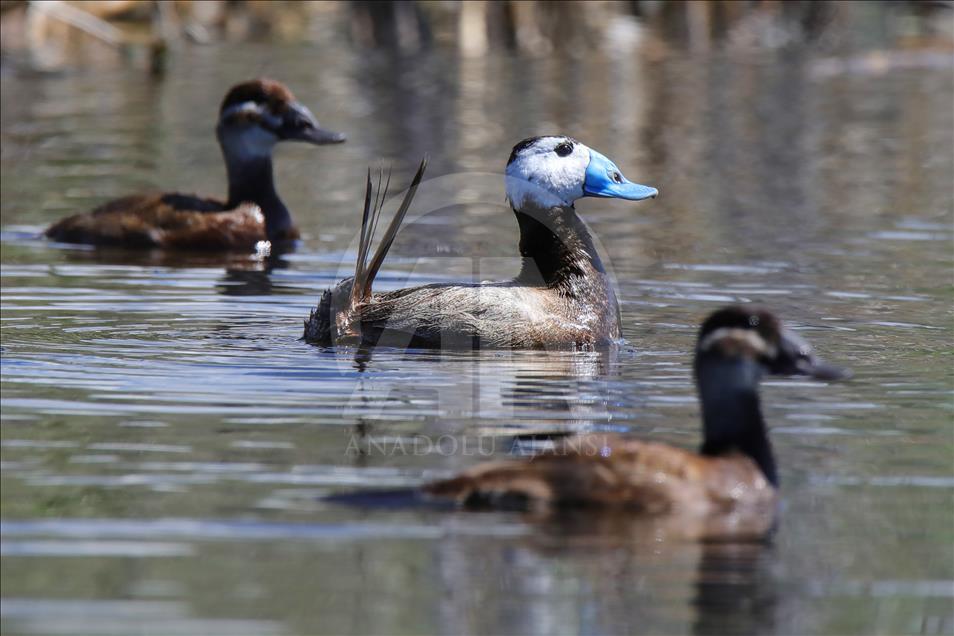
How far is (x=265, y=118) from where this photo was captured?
13.3 m

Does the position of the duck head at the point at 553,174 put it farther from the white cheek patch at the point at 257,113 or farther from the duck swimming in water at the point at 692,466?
the white cheek patch at the point at 257,113

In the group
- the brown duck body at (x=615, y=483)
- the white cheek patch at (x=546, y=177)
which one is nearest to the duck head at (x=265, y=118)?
the white cheek patch at (x=546, y=177)

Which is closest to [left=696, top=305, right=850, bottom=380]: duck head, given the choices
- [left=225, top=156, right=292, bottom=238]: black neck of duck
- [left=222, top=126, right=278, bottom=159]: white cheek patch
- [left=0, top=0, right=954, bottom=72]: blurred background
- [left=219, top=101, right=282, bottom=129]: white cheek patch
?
[left=225, top=156, right=292, bottom=238]: black neck of duck

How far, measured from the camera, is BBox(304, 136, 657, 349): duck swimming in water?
8062 millimetres

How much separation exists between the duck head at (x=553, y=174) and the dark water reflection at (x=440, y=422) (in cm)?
85

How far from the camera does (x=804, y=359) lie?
5586 millimetres

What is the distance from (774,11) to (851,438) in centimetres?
2763

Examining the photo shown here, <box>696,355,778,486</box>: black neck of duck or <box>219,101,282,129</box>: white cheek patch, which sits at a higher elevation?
<box>219,101,282,129</box>: white cheek patch

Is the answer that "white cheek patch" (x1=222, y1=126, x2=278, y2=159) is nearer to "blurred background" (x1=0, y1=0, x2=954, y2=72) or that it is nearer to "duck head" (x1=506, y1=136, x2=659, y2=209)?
"duck head" (x1=506, y1=136, x2=659, y2=209)

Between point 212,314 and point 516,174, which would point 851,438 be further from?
point 212,314

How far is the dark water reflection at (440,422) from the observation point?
449cm

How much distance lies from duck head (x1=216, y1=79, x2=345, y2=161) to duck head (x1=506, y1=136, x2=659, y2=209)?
481 centimetres

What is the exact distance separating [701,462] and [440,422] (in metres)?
1.50

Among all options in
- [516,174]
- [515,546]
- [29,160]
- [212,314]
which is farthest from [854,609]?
[29,160]
